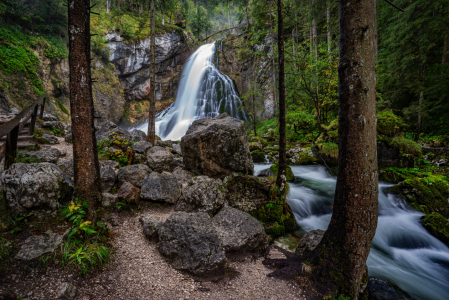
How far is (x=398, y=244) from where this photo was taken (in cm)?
546

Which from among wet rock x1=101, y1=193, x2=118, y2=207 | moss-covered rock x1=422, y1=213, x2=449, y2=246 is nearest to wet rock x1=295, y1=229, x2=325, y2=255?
wet rock x1=101, y1=193, x2=118, y2=207

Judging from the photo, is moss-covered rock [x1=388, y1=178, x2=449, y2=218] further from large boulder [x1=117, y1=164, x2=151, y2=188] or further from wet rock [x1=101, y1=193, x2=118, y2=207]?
wet rock [x1=101, y1=193, x2=118, y2=207]

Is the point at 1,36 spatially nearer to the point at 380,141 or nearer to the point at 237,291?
the point at 237,291

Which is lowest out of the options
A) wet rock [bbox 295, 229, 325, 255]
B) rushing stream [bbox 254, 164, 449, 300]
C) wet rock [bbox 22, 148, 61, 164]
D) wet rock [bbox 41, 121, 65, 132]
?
rushing stream [bbox 254, 164, 449, 300]

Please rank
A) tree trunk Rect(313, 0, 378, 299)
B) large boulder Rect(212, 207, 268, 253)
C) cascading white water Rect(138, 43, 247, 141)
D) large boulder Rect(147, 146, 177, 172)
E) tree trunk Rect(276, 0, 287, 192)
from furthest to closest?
cascading white water Rect(138, 43, 247, 141), large boulder Rect(147, 146, 177, 172), tree trunk Rect(276, 0, 287, 192), large boulder Rect(212, 207, 268, 253), tree trunk Rect(313, 0, 378, 299)

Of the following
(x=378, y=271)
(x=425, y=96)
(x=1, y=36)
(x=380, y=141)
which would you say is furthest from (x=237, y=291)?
(x=1, y=36)

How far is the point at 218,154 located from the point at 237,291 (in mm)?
3686

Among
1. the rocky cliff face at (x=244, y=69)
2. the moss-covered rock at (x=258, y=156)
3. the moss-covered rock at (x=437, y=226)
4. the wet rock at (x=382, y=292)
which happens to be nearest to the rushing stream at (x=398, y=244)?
the moss-covered rock at (x=437, y=226)

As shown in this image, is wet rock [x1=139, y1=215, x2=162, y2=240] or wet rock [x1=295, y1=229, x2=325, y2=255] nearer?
wet rock [x1=139, y1=215, x2=162, y2=240]

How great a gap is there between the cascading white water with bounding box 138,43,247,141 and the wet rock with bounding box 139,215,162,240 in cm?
1726

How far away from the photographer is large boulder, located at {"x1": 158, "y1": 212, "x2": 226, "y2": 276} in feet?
9.40

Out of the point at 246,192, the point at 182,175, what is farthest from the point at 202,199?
the point at 182,175

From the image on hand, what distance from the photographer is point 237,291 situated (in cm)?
269

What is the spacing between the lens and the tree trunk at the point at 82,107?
2.86 meters
